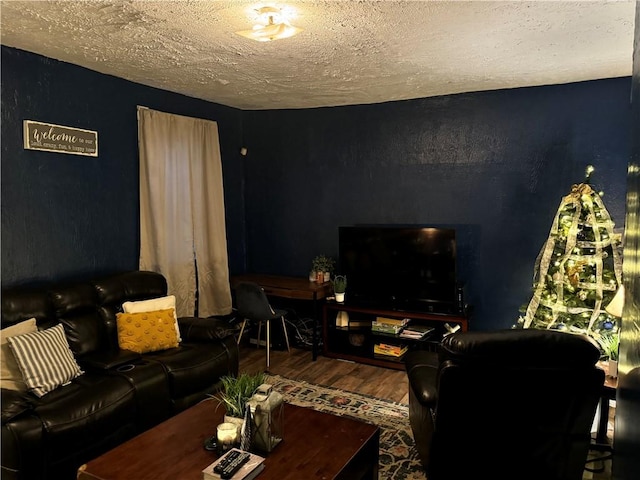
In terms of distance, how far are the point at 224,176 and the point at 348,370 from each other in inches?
97.7

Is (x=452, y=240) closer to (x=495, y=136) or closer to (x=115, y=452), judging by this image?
(x=495, y=136)

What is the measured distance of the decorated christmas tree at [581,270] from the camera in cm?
329

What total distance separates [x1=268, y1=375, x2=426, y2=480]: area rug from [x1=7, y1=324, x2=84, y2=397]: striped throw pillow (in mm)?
1571

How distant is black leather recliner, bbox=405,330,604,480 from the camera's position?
196 cm

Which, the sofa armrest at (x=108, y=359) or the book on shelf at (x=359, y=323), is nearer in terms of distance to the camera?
the sofa armrest at (x=108, y=359)

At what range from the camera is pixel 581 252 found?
340cm

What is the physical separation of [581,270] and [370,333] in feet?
6.26

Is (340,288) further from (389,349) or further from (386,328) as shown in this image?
(389,349)

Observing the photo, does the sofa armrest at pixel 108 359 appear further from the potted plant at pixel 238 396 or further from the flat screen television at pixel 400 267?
the flat screen television at pixel 400 267

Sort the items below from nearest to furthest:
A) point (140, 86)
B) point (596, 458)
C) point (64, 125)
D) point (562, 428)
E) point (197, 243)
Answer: point (562, 428)
point (596, 458)
point (64, 125)
point (140, 86)
point (197, 243)

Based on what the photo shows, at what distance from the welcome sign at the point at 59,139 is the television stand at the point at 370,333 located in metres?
2.51

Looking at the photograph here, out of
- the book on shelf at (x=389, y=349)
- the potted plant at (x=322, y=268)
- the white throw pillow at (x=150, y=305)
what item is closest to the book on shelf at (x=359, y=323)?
the book on shelf at (x=389, y=349)

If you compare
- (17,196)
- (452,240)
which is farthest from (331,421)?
(17,196)

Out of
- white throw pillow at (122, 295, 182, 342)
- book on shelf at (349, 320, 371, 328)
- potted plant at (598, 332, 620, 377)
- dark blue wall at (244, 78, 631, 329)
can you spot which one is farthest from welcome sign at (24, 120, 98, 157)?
potted plant at (598, 332, 620, 377)
